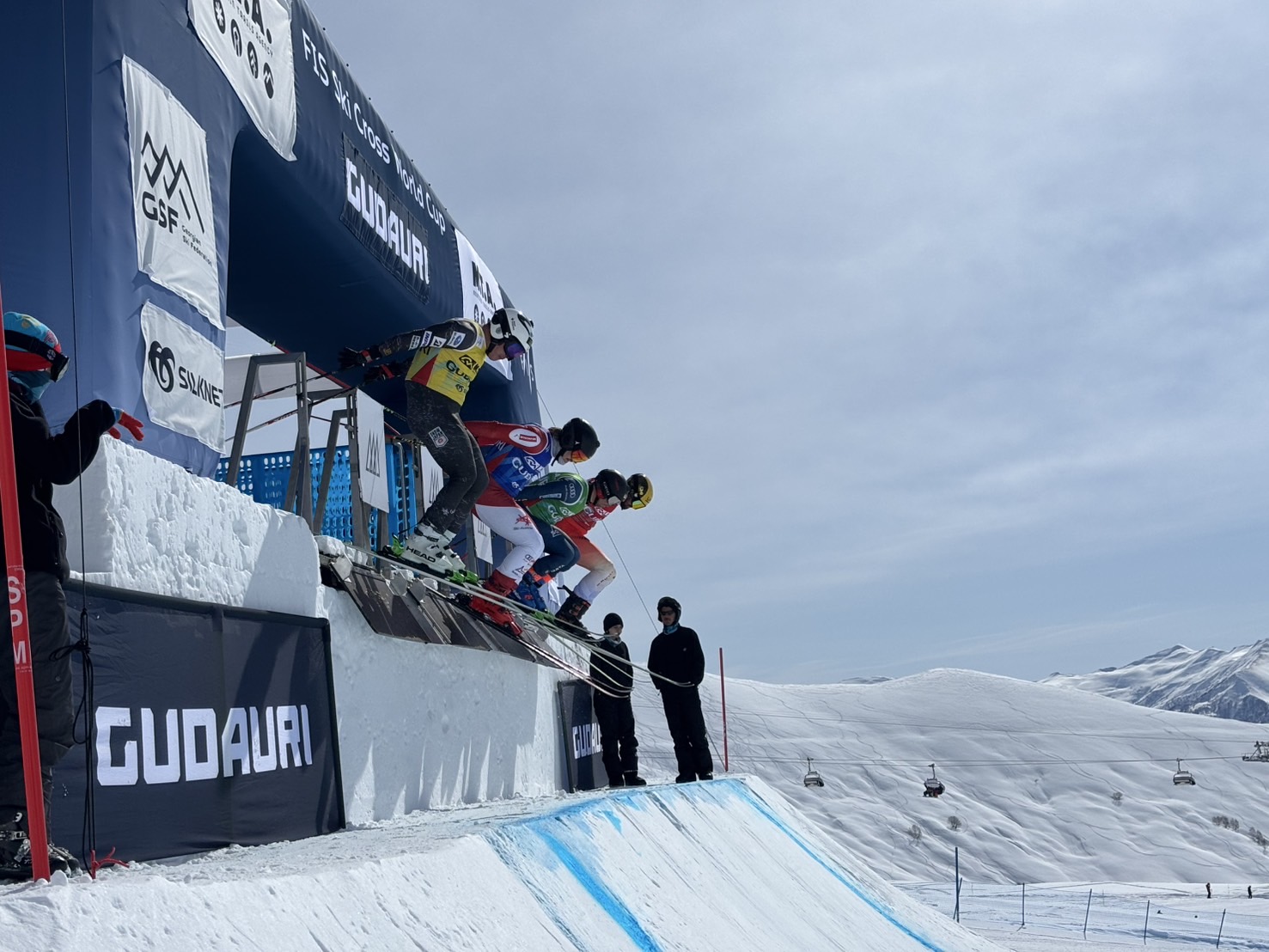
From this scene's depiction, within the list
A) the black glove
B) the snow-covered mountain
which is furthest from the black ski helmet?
the snow-covered mountain

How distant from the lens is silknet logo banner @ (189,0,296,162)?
6.30 m

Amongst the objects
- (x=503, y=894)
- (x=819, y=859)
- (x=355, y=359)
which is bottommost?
(x=819, y=859)

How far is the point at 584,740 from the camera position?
35.3 ft

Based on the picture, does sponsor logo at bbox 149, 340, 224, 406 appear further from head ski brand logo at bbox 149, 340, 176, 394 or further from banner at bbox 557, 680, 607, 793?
banner at bbox 557, 680, 607, 793

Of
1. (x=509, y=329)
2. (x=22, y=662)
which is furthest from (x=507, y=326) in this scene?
(x=22, y=662)

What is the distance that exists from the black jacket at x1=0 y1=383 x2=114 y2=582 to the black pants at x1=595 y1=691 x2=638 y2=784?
652 centimetres

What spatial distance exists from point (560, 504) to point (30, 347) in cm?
665

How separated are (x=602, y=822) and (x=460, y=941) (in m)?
1.98

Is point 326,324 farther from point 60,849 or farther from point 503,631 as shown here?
point 60,849

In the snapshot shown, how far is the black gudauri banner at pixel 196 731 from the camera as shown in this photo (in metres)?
3.69

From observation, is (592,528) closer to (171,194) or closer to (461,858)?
(171,194)

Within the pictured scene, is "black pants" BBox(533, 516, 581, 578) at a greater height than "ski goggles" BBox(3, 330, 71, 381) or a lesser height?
lesser

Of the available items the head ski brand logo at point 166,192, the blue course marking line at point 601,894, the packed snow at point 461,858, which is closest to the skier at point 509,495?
the packed snow at point 461,858

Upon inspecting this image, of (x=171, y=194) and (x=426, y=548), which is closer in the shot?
(x=171, y=194)
